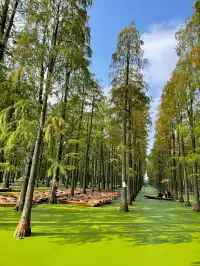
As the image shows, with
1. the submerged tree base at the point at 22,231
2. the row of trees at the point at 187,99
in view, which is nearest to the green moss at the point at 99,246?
the submerged tree base at the point at 22,231

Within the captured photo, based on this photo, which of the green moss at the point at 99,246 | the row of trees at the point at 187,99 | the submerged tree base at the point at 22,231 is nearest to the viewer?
the green moss at the point at 99,246

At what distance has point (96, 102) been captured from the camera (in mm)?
21359

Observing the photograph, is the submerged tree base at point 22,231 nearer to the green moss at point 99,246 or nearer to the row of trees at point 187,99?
the green moss at point 99,246

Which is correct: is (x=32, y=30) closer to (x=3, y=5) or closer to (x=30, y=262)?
(x=3, y=5)

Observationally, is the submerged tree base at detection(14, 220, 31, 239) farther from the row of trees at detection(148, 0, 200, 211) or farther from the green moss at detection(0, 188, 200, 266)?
the row of trees at detection(148, 0, 200, 211)

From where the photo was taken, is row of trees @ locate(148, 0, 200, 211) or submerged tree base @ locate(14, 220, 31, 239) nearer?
submerged tree base @ locate(14, 220, 31, 239)

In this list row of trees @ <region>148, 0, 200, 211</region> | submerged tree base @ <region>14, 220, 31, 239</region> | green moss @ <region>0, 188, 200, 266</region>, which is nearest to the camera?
green moss @ <region>0, 188, 200, 266</region>

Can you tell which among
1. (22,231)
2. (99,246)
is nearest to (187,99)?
(99,246)

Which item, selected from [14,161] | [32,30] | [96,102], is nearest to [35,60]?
[32,30]

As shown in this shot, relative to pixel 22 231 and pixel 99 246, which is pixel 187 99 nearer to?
pixel 99 246

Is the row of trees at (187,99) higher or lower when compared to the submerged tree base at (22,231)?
higher

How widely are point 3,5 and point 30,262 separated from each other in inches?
359

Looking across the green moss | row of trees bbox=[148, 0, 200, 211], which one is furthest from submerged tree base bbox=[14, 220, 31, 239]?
row of trees bbox=[148, 0, 200, 211]

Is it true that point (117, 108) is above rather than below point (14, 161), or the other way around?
above
